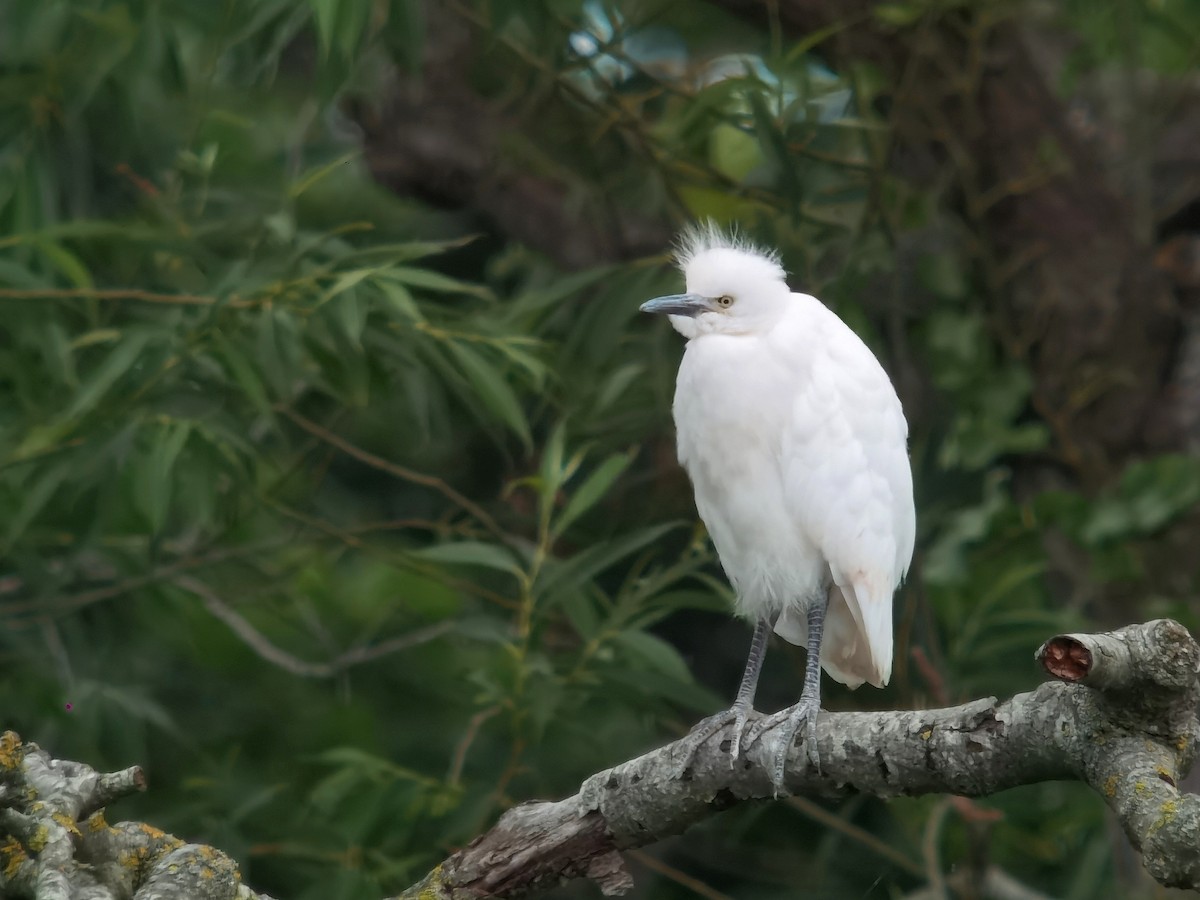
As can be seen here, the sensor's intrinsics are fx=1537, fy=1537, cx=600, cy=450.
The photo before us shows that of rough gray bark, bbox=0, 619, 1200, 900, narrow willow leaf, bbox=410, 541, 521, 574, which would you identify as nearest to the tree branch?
rough gray bark, bbox=0, 619, 1200, 900

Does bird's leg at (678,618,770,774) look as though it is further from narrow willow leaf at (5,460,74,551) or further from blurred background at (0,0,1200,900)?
narrow willow leaf at (5,460,74,551)

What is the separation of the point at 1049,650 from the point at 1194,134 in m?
2.62

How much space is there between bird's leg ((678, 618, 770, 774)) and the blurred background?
0.94 feet

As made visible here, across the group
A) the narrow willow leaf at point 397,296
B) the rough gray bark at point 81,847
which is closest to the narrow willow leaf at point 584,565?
the narrow willow leaf at point 397,296

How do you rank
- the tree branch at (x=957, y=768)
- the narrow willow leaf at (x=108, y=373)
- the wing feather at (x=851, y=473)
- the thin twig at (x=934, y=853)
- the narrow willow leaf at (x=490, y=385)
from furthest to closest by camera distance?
the thin twig at (x=934, y=853)
the narrow willow leaf at (x=490, y=385)
the narrow willow leaf at (x=108, y=373)
the wing feather at (x=851, y=473)
the tree branch at (x=957, y=768)

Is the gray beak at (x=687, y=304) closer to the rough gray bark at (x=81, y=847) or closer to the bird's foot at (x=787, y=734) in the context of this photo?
the bird's foot at (x=787, y=734)

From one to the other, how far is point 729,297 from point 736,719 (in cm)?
64

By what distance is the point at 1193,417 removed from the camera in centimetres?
325

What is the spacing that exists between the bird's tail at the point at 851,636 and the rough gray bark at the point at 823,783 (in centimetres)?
41

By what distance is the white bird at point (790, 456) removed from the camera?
211 centimetres

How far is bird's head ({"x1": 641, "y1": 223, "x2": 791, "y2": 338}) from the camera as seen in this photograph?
7.27 ft

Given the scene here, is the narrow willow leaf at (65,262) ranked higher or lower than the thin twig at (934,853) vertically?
higher

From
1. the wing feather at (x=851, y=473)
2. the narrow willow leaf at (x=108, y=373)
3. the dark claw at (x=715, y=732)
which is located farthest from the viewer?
the narrow willow leaf at (x=108, y=373)

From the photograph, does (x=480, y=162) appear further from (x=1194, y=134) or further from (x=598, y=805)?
(x=598, y=805)
